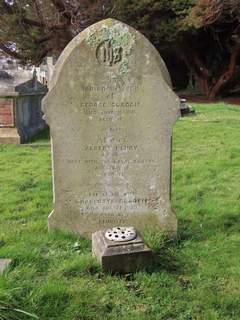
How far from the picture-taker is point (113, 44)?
3.97 meters

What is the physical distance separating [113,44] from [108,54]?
0.32ft

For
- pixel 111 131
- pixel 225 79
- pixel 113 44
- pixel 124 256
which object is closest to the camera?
pixel 124 256

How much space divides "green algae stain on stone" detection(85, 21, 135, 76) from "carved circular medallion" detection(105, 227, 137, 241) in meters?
1.42

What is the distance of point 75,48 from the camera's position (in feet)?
13.0

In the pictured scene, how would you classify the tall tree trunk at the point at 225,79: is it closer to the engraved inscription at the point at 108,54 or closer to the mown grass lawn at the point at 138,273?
the mown grass lawn at the point at 138,273

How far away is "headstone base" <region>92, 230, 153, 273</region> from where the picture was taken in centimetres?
347

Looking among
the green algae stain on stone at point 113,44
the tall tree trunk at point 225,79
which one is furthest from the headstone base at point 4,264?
the tall tree trunk at point 225,79

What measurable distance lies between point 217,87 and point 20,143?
59.7ft

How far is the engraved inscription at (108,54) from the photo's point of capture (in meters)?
3.96

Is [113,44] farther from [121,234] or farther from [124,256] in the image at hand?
[124,256]

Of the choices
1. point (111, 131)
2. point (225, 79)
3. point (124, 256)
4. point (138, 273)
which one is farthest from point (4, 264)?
point (225, 79)

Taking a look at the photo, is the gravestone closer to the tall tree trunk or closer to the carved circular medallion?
the carved circular medallion

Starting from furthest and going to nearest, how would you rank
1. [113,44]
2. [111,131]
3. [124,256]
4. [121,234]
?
1. [111,131]
2. [113,44]
3. [121,234]
4. [124,256]


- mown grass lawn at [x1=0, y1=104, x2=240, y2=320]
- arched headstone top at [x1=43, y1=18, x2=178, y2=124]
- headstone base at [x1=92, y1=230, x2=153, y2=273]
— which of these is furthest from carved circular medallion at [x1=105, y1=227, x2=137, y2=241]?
arched headstone top at [x1=43, y1=18, x2=178, y2=124]
